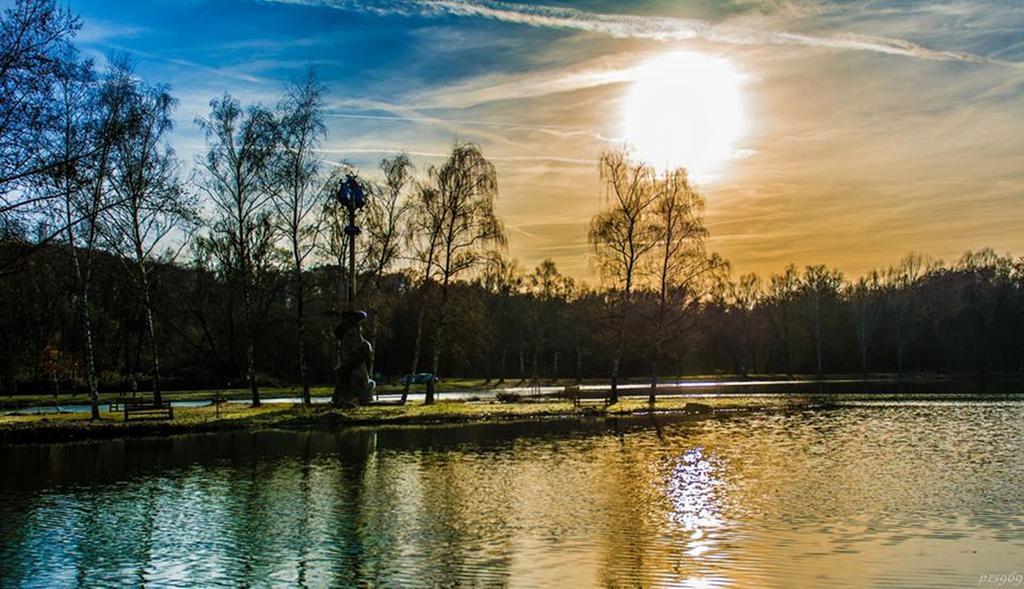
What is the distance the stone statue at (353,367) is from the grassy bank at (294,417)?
989 mm

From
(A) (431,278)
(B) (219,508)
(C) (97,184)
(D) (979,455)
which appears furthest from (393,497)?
(A) (431,278)

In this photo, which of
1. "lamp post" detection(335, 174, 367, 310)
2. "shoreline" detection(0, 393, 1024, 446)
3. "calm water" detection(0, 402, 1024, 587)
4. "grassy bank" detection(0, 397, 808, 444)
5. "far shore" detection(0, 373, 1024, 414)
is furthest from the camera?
"far shore" detection(0, 373, 1024, 414)

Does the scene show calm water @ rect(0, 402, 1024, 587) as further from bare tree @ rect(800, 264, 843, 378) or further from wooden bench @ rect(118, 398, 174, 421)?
bare tree @ rect(800, 264, 843, 378)

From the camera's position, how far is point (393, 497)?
61.9 feet

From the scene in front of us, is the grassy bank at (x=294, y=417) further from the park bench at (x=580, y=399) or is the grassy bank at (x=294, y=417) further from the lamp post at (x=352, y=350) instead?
the lamp post at (x=352, y=350)

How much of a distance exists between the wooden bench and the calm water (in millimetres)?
4821

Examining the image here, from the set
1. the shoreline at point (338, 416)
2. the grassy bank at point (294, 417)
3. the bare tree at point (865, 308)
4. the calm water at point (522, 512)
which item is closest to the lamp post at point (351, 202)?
the grassy bank at point (294, 417)

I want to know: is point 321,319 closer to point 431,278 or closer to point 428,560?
point 431,278

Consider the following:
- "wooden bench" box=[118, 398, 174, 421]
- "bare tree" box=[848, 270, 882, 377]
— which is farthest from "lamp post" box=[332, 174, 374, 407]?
"bare tree" box=[848, 270, 882, 377]

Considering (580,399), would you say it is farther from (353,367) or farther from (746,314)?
(746,314)

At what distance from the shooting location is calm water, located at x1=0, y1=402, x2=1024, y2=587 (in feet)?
40.1

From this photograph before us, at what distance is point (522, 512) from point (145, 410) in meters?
27.0

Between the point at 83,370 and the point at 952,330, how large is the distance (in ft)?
319

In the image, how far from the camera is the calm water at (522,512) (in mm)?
12234
